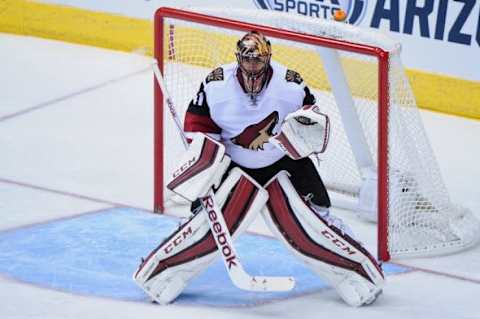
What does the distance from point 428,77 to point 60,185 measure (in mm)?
2342

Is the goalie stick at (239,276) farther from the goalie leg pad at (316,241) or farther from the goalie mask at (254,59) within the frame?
the goalie mask at (254,59)

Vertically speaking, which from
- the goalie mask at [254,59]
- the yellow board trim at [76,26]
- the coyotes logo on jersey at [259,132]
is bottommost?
the yellow board trim at [76,26]

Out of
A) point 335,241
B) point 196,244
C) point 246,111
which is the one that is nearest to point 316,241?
point 335,241

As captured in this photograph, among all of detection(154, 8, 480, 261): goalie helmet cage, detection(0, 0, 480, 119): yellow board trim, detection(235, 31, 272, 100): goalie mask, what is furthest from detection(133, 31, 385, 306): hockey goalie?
detection(0, 0, 480, 119): yellow board trim

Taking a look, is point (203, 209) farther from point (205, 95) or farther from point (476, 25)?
point (476, 25)

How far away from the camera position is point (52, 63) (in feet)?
30.2

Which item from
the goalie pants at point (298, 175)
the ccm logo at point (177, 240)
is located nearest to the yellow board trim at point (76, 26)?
the goalie pants at point (298, 175)

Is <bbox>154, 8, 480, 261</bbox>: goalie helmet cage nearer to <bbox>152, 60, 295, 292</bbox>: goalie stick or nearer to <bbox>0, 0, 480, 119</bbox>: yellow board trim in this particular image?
<bbox>152, 60, 295, 292</bbox>: goalie stick

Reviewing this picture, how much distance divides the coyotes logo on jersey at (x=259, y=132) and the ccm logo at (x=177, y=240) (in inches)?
15.6

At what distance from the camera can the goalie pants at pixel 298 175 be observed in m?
5.41

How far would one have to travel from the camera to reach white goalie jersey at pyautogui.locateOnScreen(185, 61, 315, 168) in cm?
537

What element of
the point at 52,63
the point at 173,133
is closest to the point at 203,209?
the point at 173,133

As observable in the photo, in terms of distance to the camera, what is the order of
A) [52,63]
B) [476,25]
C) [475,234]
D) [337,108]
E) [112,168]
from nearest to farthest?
[475,234]
[337,108]
[112,168]
[476,25]
[52,63]

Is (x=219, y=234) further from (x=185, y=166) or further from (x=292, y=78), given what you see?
(x=292, y=78)
